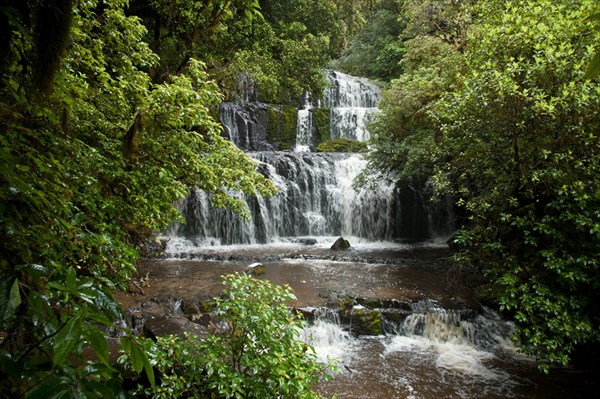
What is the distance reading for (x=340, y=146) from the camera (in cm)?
1742

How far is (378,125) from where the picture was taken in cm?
1170

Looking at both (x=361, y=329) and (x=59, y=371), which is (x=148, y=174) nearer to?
(x=59, y=371)

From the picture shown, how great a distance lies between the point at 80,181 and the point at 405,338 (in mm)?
5948

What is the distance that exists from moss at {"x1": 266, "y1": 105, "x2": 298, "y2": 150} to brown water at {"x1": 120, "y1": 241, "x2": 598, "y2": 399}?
30.7 feet

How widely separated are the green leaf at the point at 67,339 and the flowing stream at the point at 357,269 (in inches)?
90.7

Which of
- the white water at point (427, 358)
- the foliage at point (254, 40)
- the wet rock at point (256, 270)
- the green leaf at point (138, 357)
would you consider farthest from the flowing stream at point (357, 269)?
the foliage at point (254, 40)

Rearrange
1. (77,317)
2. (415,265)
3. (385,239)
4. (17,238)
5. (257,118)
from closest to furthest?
(77,317)
(17,238)
(415,265)
(385,239)
(257,118)

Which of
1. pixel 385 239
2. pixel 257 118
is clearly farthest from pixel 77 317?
pixel 257 118

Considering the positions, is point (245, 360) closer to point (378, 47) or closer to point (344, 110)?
point (344, 110)

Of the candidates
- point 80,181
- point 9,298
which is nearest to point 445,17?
point 80,181

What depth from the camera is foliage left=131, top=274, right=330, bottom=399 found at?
2.91 m

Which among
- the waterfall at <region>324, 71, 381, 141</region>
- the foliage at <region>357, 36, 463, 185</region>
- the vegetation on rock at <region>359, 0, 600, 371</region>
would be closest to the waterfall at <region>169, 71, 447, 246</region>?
the foliage at <region>357, 36, 463, 185</region>

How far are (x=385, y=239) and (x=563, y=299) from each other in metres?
9.47

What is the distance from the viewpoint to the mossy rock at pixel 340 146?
17.3 meters
